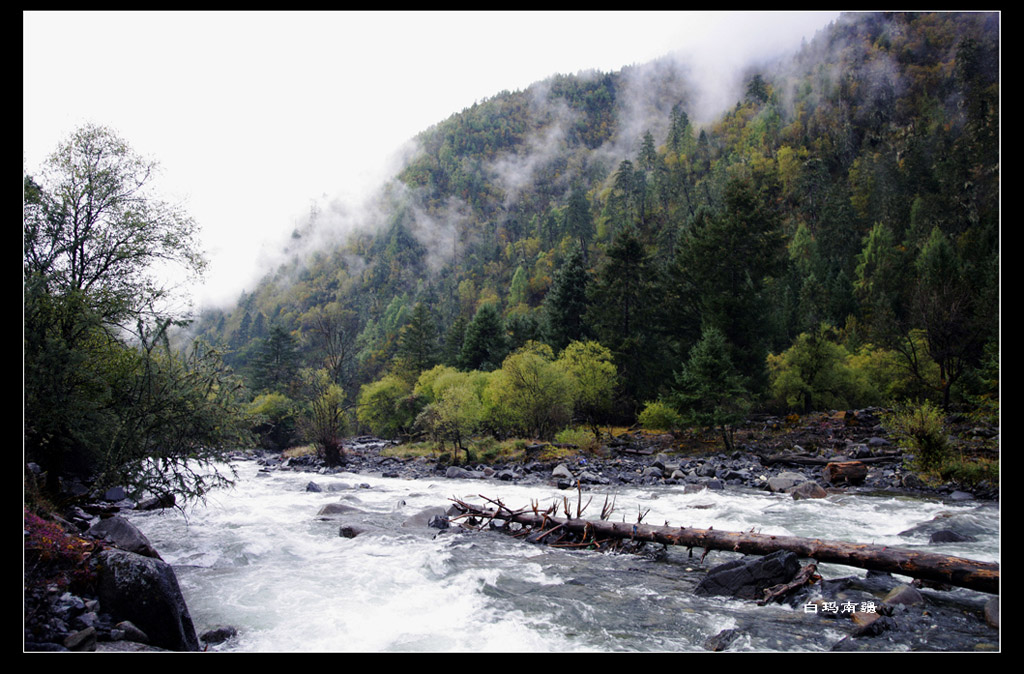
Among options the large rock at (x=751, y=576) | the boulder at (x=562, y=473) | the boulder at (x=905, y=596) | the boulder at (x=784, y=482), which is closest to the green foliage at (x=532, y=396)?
the boulder at (x=562, y=473)

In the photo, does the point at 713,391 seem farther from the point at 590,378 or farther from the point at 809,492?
the point at 590,378

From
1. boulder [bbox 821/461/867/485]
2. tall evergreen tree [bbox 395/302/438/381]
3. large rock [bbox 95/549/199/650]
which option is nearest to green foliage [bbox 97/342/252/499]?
large rock [bbox 95/549/199/650]

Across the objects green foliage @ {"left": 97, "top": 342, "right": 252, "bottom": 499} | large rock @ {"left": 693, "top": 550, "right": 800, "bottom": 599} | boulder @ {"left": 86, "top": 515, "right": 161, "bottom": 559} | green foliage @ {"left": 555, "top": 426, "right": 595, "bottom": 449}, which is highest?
green foliage @ {"left": 97, "top": 342, "right": 252, "bottom": 499}

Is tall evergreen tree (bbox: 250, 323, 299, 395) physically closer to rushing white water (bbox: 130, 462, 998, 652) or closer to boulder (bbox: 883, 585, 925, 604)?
rushing white water (bbox: 130, 462, 998, 652)

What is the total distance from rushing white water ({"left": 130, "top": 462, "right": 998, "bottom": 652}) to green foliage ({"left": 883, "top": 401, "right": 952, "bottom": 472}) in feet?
7.13

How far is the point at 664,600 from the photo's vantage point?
7410 mm

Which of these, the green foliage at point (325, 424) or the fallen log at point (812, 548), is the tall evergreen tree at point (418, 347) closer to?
the green foliage at point (325, 424)

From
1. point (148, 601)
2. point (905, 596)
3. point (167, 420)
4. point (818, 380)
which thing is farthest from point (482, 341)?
point (905, 596)

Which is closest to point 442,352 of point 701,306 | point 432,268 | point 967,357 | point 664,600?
point 701,306

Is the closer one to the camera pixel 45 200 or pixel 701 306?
pixel 45 200

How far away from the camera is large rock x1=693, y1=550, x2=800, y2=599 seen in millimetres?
7410

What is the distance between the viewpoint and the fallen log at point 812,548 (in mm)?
6738
